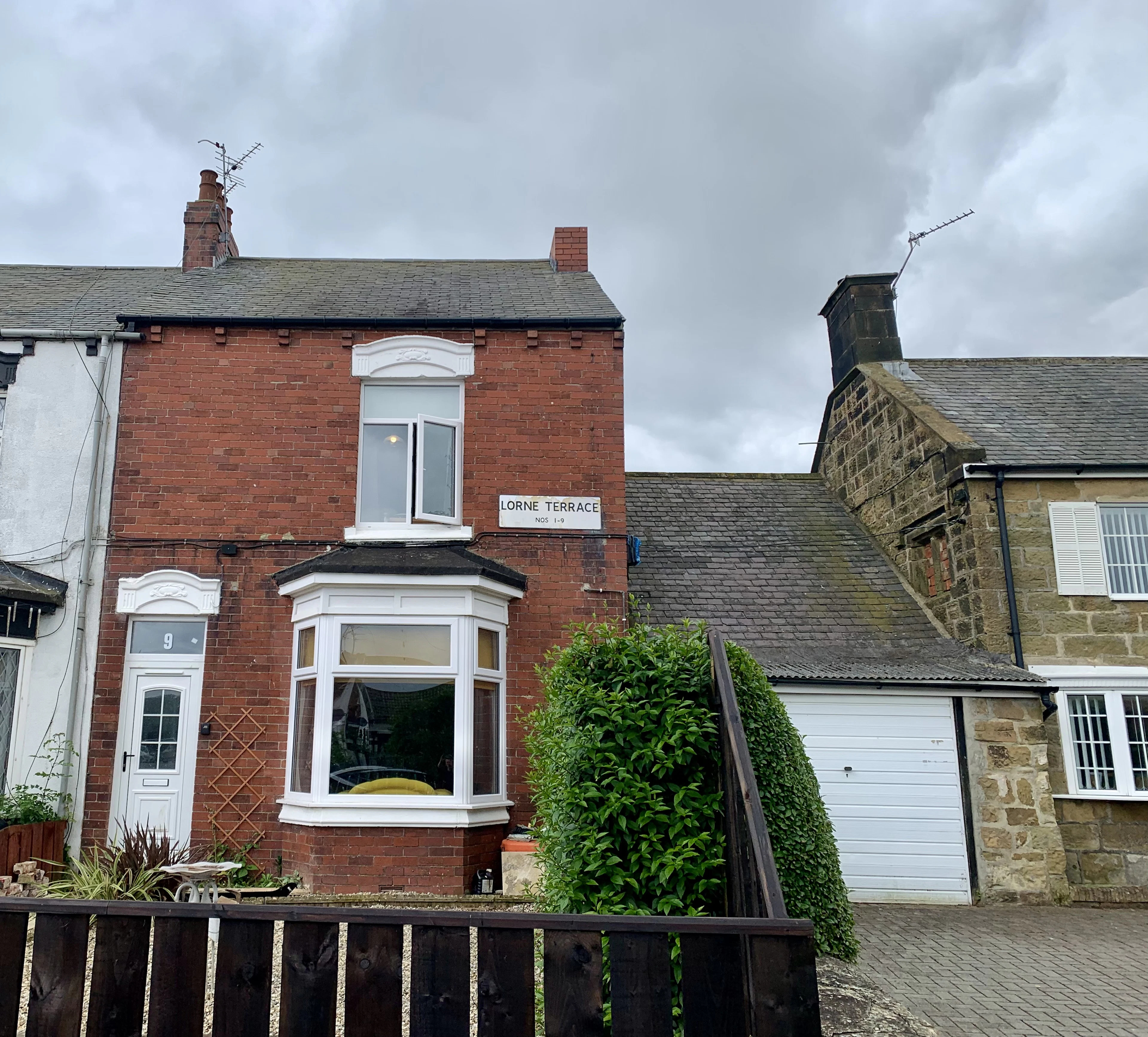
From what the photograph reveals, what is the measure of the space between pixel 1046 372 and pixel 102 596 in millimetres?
14083

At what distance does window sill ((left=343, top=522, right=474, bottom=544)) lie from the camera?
32.5 ft

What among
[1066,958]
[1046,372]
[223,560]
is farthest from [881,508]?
[223,560]

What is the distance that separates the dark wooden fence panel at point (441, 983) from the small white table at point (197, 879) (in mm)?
4421

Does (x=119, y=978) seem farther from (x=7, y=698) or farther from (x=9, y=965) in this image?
(x=7, y=698)

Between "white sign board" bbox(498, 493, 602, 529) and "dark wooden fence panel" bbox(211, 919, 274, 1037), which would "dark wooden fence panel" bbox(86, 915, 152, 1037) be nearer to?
"dark wooden fence panel" bbox(211, 919, 274, 1037)

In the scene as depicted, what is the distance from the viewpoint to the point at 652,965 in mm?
2791

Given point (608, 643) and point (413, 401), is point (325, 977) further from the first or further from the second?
point (413, 401)

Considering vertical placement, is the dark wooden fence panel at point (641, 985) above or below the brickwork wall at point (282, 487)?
below

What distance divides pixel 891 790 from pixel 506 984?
8.33 m

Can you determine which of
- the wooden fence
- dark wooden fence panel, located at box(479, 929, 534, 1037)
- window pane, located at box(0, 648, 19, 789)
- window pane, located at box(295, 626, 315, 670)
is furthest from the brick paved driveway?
window pane, located at box(0, 648, 19, 789)

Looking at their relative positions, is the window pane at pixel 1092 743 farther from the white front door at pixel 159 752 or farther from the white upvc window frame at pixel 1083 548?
the white front door at pixel 159 752

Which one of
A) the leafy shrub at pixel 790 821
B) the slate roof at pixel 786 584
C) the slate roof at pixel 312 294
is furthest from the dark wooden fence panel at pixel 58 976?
the slate roof at pixel 312 294

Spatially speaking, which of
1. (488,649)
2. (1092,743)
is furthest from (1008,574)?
(488,649)

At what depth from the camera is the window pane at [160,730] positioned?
9453 millimetres
